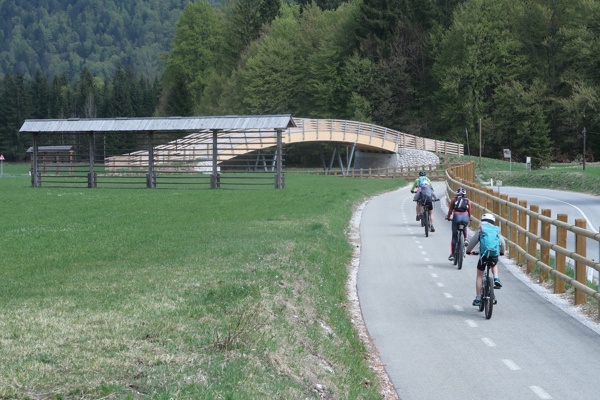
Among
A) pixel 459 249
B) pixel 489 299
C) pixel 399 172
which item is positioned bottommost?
pixel 489 299

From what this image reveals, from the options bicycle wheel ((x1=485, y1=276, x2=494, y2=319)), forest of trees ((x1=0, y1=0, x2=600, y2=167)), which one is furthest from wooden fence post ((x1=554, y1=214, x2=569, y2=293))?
forest of trees ((x1=0, y1=0, x2=600, y2=167))

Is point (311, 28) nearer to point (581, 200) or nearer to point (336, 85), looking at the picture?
point (336, 85)

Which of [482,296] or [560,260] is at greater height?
[560,260]

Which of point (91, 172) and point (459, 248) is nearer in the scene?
point (459, 248)

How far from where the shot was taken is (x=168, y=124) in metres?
51.5

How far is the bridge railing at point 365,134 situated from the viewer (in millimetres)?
73562

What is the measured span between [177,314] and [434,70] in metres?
88.5

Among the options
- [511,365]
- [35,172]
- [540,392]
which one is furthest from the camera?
[35,172]

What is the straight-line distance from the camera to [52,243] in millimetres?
20297

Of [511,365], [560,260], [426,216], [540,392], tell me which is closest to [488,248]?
[560,260]

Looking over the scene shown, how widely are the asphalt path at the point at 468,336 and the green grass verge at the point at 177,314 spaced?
61 centimetres

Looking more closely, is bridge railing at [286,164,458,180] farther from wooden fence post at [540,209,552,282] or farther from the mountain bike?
wooden fence post at [540,209,552,282]

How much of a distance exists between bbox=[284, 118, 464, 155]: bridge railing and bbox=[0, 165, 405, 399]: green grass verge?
161ft

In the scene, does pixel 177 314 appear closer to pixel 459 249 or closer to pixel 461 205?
pixel 459 249
